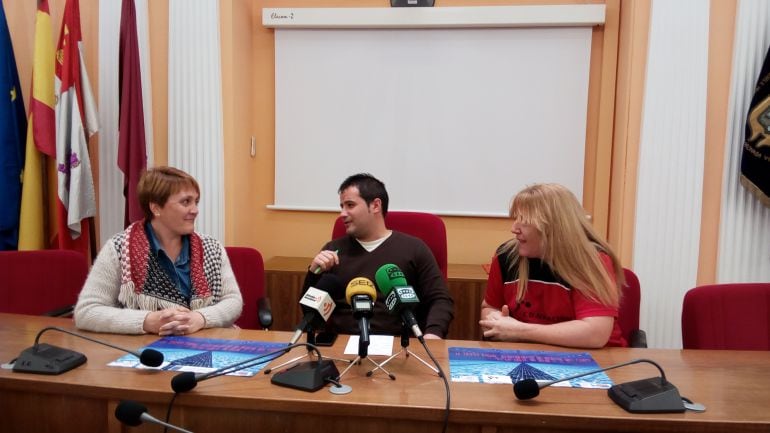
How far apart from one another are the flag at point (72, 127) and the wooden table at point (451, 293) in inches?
46.7

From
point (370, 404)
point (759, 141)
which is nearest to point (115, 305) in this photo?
point (370, 404)

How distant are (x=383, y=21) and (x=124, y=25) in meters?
1.59

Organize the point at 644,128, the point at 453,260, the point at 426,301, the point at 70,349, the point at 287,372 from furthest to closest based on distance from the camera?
the point at 453,260 < the point at 644,128 < the point at 426,301 < the point at 70,349 < the point at 287,372

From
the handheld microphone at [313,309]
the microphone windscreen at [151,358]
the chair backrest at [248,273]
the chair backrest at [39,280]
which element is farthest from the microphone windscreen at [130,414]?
the chair backrest at [39,280]

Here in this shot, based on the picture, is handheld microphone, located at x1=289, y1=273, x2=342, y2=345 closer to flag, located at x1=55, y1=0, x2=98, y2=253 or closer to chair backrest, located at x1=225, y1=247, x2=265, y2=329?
chair backrest, located at x1=225, y1=247, x2=265, y2=329

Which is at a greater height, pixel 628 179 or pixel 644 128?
pixel 644 128

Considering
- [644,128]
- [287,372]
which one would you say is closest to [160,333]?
[287,372]

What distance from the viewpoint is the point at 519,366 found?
1.48 m

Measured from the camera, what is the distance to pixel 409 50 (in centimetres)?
350

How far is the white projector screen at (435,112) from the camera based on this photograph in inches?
135

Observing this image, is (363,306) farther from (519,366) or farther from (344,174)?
(344,174)

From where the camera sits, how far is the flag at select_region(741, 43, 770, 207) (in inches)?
107

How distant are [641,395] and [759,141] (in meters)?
2.19

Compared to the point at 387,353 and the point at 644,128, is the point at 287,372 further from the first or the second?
the point at 644,128
